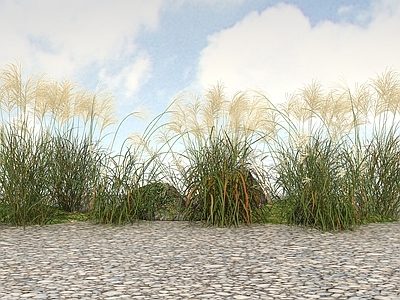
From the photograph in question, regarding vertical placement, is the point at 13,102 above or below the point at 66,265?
above

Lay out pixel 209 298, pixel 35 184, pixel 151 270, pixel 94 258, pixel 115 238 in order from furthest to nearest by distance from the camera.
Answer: pixel 35 184
pixel 115 238
pixel 94 258
pixel 151 270
pixel 209 298

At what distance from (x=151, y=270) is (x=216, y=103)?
9.27 ft

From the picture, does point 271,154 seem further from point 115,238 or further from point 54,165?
point 54,165

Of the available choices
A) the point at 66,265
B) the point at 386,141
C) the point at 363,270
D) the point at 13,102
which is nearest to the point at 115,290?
the point at 66,265

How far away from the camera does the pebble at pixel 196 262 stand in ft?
12.4

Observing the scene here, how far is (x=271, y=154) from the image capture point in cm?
675

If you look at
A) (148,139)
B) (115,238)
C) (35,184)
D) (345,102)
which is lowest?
(115,238)

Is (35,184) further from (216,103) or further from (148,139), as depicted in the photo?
(216,103)

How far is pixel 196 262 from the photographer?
4.66 meters

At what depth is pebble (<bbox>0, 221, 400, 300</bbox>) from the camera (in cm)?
378

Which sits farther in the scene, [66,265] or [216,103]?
[216,103]

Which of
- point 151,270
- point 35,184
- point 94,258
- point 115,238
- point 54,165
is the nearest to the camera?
point 151,270

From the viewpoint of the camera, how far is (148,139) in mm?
6992

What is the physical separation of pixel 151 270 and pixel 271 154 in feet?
9.29
